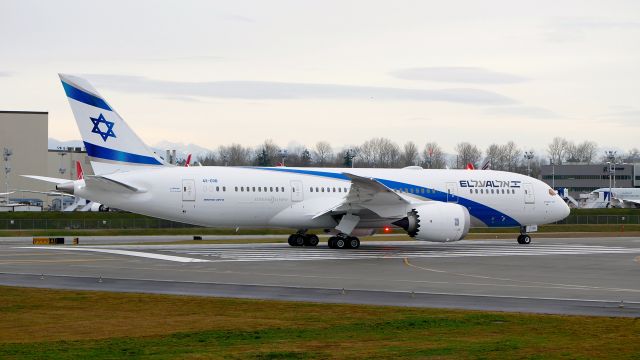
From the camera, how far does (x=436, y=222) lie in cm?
3906

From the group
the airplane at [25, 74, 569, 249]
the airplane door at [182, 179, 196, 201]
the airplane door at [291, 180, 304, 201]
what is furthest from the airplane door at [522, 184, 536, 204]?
the airplane door at [182, 179, 196, 201]

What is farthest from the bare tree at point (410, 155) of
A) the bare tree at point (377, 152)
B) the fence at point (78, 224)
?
the fence at point (78, 224)

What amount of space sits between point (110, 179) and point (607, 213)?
5490 centimetres

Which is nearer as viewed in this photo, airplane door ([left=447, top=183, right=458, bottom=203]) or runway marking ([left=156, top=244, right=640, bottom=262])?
runway marking ([left=156, top=244, right=640, bottom=262])

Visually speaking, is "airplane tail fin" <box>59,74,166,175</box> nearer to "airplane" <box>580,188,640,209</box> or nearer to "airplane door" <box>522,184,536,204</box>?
"airplane door" <box>522,184,536,204</box>

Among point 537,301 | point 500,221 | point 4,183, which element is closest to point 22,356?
point 537,301

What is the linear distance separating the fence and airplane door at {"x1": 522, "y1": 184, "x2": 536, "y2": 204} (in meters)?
29.9

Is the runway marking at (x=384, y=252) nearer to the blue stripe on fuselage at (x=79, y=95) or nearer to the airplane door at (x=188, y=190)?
the airplane door at (x=188, y=190)

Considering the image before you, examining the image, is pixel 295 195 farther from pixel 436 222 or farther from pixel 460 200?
pixel 460 200

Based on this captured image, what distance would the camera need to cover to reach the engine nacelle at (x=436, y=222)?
3903cm

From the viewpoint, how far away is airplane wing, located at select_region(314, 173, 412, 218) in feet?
132

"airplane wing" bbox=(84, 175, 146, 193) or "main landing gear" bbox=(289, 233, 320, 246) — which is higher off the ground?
"airplane wing" bbox=(84, 175, 146, 193)

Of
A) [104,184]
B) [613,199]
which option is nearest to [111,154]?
[104,184]

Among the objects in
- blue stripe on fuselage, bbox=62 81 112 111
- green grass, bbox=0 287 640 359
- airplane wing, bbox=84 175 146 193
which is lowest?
green grass, bbox=0 287 640 359
